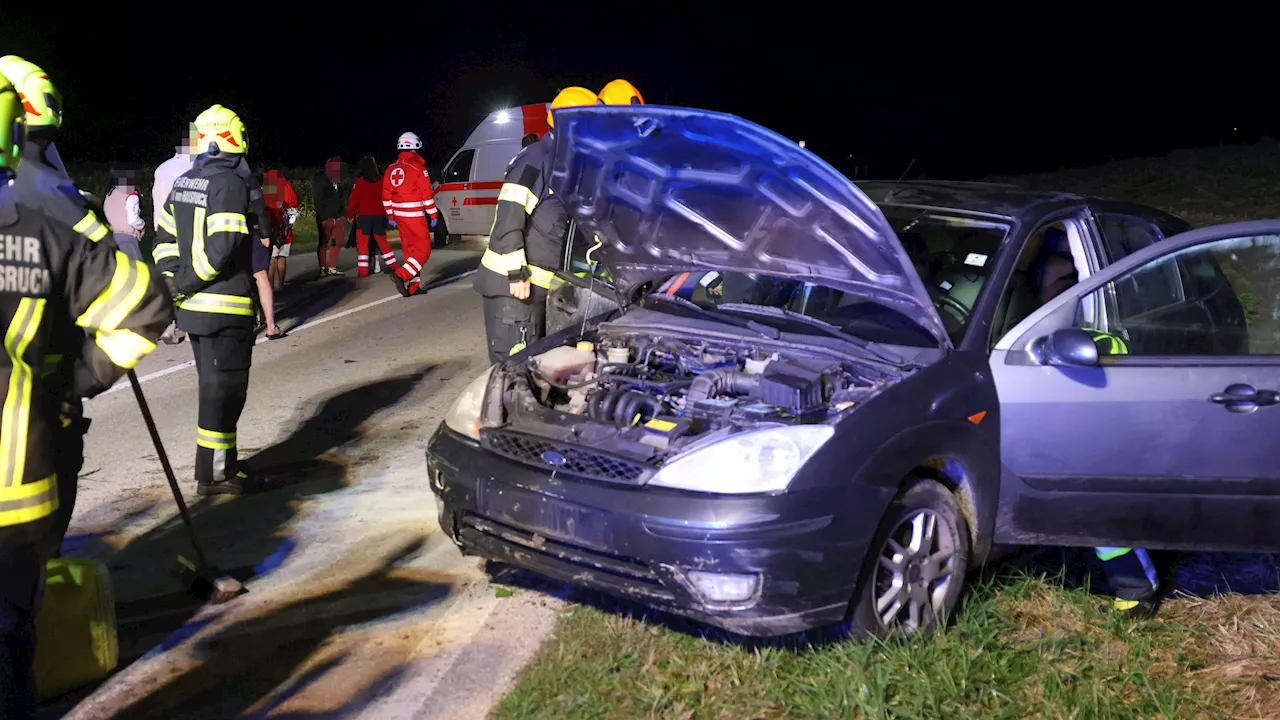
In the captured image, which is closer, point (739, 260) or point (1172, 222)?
point (739, 260)

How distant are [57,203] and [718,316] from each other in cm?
249

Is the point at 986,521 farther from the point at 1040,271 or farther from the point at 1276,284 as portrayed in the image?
the point at 1276,284

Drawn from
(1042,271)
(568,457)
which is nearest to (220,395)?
(568,457)

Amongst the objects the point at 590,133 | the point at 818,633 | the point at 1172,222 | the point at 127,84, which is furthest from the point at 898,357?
the point at 127,84

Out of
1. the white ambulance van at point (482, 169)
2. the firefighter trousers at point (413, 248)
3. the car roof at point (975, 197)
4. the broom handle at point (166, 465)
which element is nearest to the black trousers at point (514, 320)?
the car roof at point (975, 197)

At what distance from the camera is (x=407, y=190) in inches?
518

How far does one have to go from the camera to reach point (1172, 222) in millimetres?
5262

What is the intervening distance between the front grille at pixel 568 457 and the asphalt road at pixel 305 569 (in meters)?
0.70

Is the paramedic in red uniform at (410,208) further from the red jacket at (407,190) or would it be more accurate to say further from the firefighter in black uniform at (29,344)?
the firefighter in black uniform at (29,344)

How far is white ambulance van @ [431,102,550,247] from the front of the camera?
1641cm

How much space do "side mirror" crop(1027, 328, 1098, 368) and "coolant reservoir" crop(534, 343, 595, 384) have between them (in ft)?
5.82

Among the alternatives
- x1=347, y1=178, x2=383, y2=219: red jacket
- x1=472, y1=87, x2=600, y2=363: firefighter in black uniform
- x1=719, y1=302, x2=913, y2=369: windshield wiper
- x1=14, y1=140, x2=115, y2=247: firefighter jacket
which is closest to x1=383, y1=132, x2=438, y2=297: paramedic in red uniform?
x1=347, y1=178, x2=383, y2=219: red jacket

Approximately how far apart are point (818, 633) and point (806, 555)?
69cm

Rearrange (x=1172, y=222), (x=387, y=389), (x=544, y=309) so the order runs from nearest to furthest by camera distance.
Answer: (x=1172, y=222)
(x=544, y=309)
(x=387, y=389)
